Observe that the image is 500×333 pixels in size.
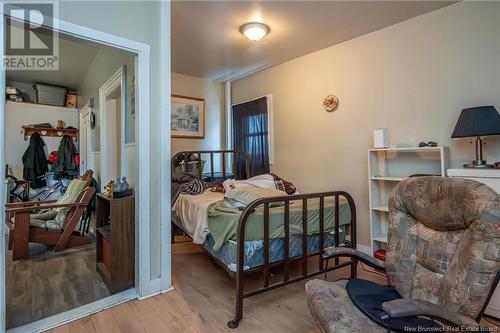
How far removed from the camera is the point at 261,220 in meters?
1.99

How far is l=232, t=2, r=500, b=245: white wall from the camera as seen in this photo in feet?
7.60

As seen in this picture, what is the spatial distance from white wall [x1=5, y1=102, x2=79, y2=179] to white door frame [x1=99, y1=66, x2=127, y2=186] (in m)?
2.19

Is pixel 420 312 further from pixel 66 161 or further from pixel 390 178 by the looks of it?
pixel 66 161

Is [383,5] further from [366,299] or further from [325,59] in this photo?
[366,299]

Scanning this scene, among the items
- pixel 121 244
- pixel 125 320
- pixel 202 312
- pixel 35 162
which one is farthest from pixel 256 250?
pixel 35 162

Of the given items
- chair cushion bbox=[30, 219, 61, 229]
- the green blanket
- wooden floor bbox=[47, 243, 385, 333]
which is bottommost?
wooden floor bbox=[47, 243, 385, 333]

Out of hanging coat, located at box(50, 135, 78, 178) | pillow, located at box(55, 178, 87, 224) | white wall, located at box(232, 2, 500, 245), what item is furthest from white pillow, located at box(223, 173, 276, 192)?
hanging coat, located at box(50, 135, 78, 178)

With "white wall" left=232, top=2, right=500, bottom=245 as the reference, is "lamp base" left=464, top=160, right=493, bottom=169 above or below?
below

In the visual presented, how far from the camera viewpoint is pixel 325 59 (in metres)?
3.41

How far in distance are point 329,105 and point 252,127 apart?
1.45 meters

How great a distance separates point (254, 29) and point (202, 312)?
2.63m

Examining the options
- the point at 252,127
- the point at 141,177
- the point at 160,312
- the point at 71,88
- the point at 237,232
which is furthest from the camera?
the point at 71,88

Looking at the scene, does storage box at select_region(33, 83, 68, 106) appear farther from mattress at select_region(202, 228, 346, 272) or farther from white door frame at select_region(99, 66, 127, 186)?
mattress at select_region(202, 228, 346, 272)

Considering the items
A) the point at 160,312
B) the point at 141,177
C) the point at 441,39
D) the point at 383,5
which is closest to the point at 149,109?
the point at 141,177
